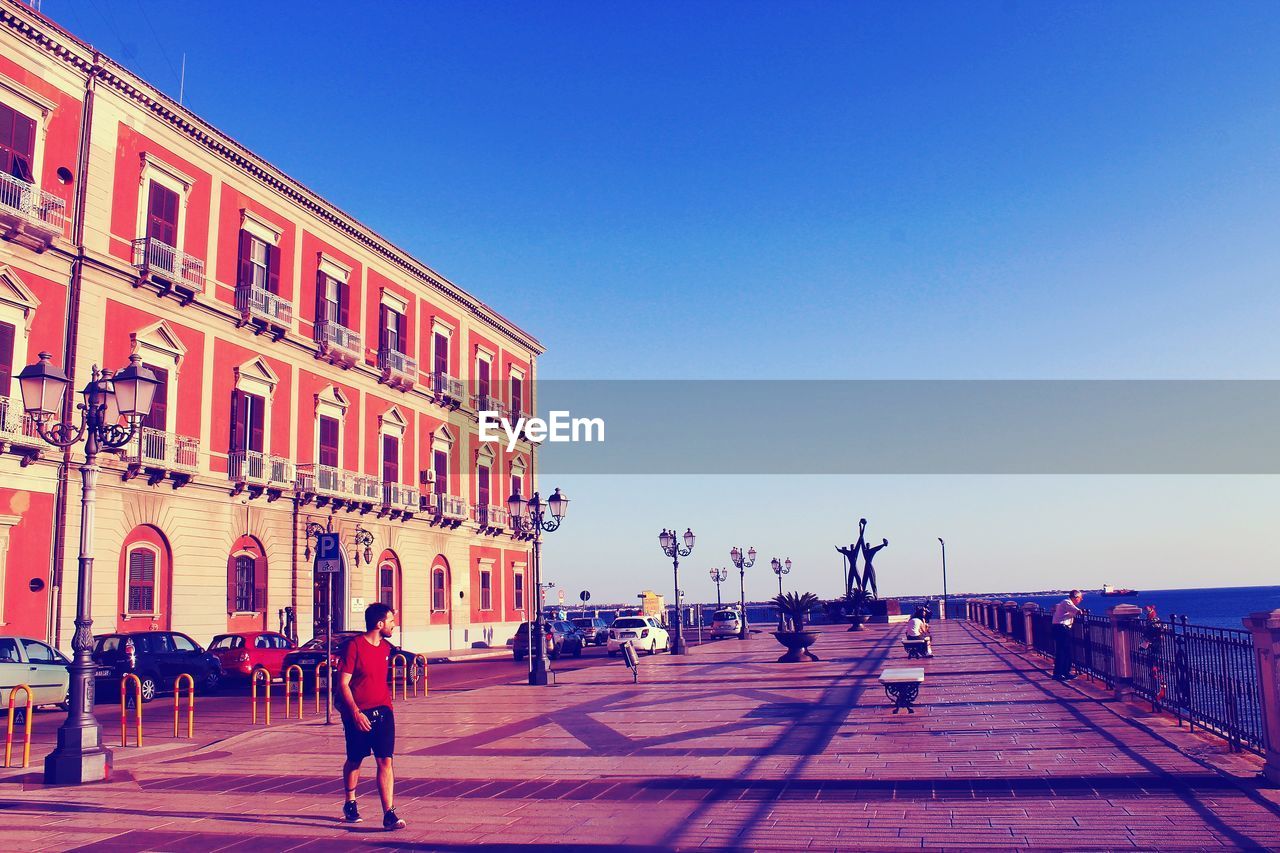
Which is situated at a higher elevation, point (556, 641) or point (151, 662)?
point (151, 662)

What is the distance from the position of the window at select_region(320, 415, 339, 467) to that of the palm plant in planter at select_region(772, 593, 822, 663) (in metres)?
15.7

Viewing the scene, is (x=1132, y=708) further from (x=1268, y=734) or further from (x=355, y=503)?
(x=355, y=503)

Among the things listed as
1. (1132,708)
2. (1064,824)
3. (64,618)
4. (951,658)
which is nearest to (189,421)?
(64,618)

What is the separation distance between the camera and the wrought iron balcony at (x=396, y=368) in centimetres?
3703

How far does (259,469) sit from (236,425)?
1413mm

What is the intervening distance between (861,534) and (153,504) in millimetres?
36408

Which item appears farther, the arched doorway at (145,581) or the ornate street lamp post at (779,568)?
the ornate street lamp post at (779,568)

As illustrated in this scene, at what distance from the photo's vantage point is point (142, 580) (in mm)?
25438

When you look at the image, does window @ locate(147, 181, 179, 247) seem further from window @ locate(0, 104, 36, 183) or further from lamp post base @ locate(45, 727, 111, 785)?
lamp post base @ locate(45, 727, 111, 785)

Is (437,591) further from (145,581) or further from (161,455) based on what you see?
(161,455)

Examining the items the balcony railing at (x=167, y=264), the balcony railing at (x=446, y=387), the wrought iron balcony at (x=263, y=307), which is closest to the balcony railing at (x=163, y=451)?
the balcony railing at (x=167, y=264)

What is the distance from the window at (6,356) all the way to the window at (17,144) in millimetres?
3315

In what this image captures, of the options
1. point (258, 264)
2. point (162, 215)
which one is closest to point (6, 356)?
point (162, 215)

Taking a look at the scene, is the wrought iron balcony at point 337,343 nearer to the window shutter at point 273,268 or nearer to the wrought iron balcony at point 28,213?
the window shutter at point 273,268
